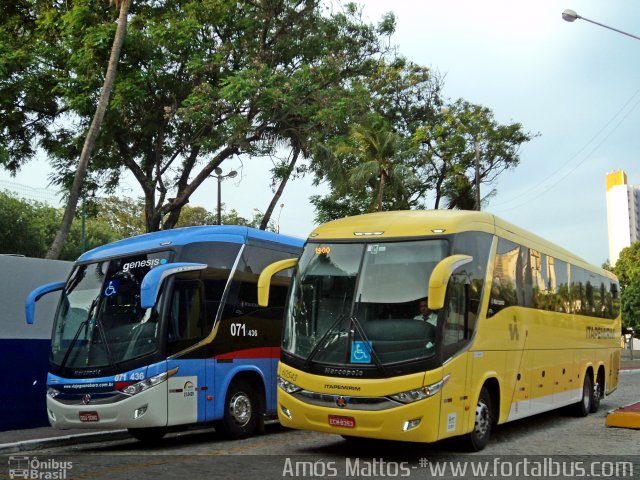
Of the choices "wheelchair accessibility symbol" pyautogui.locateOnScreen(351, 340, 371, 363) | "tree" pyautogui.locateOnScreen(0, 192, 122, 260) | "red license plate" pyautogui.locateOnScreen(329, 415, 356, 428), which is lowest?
"red license plate" pyautogui.locateOnScreen(329, 415, 356, 428)

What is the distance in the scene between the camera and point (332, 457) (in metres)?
9.45

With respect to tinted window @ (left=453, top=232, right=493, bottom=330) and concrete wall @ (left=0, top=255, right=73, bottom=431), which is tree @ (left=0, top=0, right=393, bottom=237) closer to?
concrete wall @ (left=0, top=255, right=73, bottom=431)

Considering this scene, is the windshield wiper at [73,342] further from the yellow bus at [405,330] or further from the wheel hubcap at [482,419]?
the wheel hubcap at [482,419]

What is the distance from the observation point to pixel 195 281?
437 inches

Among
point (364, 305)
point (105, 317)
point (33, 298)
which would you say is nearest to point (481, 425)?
point (364, 305)

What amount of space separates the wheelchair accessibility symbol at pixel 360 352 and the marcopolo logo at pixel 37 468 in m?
3.55

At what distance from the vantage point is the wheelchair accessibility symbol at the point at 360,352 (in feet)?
28.8

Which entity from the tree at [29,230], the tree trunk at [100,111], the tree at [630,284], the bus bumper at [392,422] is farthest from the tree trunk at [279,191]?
the tree at [630,284]

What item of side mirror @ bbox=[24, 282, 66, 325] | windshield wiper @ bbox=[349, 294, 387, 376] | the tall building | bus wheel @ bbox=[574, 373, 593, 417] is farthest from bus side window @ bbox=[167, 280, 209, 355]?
the tall building

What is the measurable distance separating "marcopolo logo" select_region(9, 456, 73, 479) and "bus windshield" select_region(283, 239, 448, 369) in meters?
3.09

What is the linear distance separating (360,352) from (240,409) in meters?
3.78

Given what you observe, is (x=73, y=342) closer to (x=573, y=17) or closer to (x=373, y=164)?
(x=573, y=17)

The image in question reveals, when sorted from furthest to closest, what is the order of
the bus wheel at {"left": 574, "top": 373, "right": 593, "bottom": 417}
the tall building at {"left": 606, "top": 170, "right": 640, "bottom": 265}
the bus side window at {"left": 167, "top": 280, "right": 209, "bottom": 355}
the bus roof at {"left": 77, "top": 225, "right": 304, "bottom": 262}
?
the tall building at {"left": 606, "top": 170, "right": 640, "bottom": 265} < the bus wheel at {"left": 574, "top": 373, "right": 593, "bottom": 417} < the bus roof at {"left": 77, "top": 225, "right": 304, "bottom": 262} < the bus side window at {"left": 167, "top": 280, "right": 209, "bottom": 355}

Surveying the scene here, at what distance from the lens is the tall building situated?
14025 centimetres
